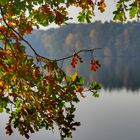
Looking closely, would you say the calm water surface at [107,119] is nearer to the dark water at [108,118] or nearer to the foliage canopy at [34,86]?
the dark water at [108,118]

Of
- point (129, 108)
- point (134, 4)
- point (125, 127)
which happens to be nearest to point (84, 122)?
point (125, 127)

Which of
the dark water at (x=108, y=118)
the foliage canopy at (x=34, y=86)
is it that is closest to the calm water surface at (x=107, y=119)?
the dark water at (x=108, y=118)

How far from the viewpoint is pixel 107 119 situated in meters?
46.8

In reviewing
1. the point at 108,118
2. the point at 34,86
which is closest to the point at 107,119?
the point at 108,118

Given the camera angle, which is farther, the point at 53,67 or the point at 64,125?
the point at 53,67

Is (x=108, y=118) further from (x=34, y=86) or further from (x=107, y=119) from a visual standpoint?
(x=34, y=86)

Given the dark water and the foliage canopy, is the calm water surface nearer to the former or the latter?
the dark water

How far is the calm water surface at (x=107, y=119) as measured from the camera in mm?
39550

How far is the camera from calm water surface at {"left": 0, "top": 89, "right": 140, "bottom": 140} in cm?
3955

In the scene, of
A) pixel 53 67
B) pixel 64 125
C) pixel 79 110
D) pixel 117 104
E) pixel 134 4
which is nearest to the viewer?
pixel 64 125

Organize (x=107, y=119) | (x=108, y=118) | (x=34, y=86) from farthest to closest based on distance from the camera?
(x=108, y=118)
(x=107, y=119)
(x=34, y=86)

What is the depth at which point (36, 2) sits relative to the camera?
18.9 feet

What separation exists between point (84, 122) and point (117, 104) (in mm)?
11464

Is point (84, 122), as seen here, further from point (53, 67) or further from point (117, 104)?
point (53, 67)
